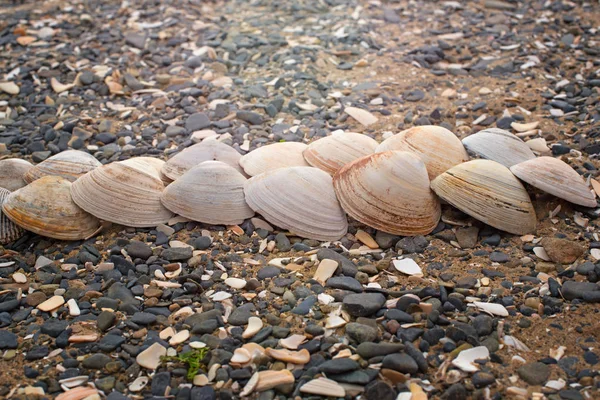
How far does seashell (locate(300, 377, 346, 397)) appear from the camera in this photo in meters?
2.24

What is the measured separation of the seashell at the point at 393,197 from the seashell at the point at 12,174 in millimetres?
1978

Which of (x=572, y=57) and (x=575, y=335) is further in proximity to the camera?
(x=572, y=57)

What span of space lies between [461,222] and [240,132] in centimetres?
173

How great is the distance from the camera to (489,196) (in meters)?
3.10

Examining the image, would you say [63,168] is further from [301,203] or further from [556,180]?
[556,180]

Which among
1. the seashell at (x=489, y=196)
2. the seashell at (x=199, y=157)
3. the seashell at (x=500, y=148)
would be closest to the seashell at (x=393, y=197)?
the seashell at (x=489, y=196)

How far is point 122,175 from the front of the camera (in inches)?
131

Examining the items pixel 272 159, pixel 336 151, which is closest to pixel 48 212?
pixel 272 159

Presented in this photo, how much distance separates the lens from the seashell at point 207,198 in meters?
3.27

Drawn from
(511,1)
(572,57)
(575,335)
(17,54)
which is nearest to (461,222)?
(575,335)

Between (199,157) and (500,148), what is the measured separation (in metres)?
1.80

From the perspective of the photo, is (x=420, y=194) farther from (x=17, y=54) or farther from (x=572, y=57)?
(x=17, y=54)

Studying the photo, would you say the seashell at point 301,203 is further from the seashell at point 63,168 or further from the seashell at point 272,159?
the seashell at point 63,168

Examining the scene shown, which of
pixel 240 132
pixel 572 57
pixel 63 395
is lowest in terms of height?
pixel 63 395
